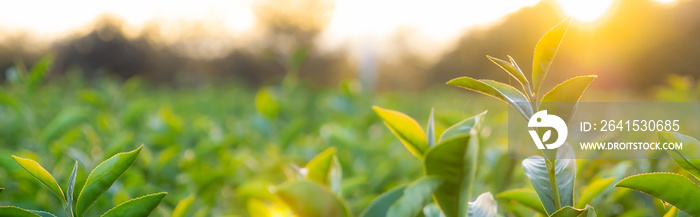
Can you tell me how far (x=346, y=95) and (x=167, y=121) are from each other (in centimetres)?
65

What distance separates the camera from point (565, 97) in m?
0.37

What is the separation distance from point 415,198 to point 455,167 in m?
0.04

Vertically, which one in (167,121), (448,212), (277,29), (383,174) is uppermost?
(277,29)

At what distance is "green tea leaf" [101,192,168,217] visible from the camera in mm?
403

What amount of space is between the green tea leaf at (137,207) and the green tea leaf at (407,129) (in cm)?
21

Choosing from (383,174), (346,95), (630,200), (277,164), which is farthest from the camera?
(346,95)

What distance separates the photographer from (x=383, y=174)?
1053 millimetres

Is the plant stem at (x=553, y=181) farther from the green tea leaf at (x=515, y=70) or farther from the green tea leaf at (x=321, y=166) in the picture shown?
the green tea leaf at (x=321, y=166)

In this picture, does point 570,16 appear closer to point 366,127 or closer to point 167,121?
point 167,121

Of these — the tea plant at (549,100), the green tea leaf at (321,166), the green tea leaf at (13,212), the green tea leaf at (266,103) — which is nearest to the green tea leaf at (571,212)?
the tea plant at (549,100)

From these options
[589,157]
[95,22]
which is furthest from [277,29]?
[589,157]

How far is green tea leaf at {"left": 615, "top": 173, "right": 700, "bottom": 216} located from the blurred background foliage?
5.8 inches

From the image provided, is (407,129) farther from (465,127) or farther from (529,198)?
(529,198)

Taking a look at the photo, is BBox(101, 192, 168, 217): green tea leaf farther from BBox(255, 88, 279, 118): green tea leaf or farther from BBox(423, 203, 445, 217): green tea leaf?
→ BBox(255, 88, 279, 118): green tea leaf
